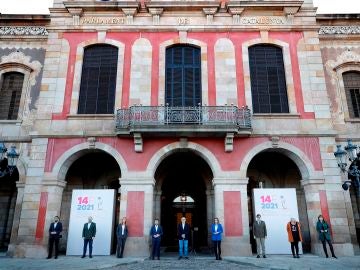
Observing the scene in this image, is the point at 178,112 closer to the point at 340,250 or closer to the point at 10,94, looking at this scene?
the point at 340,250

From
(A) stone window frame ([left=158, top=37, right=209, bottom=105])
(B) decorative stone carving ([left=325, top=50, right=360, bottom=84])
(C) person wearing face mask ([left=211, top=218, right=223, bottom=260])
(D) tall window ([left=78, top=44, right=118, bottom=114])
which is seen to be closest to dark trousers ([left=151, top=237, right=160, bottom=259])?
(C) person wearing face mask ([left=211, top=218, right=223, bottom=260])

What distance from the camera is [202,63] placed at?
16.2 metres

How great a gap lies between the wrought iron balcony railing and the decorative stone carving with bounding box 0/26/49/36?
7140 mm

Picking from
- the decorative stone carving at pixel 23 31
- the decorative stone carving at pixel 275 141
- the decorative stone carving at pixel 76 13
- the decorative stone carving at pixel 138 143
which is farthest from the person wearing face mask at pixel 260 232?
the decorative stone carving at pixel 23 31

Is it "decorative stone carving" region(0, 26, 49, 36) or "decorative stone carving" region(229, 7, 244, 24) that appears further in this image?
"decorative stone carving" region(0, 26, 49, 36)

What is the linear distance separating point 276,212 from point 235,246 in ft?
7.60

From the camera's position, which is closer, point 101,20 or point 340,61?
point 101,20

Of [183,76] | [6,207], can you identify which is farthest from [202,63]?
[6,207]

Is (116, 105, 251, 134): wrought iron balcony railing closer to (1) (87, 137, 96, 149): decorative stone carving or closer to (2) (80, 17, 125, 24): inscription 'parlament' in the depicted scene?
(1) (87, 137, 96, 149): decorative stone carving

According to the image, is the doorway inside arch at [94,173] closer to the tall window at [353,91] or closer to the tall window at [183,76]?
the tall window at [183,76]

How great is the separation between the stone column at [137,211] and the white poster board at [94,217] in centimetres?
63

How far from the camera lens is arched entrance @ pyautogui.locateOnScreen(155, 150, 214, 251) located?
1681cm

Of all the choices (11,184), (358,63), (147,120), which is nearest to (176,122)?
(147,120)

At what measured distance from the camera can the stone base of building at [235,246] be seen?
43.6 feet
